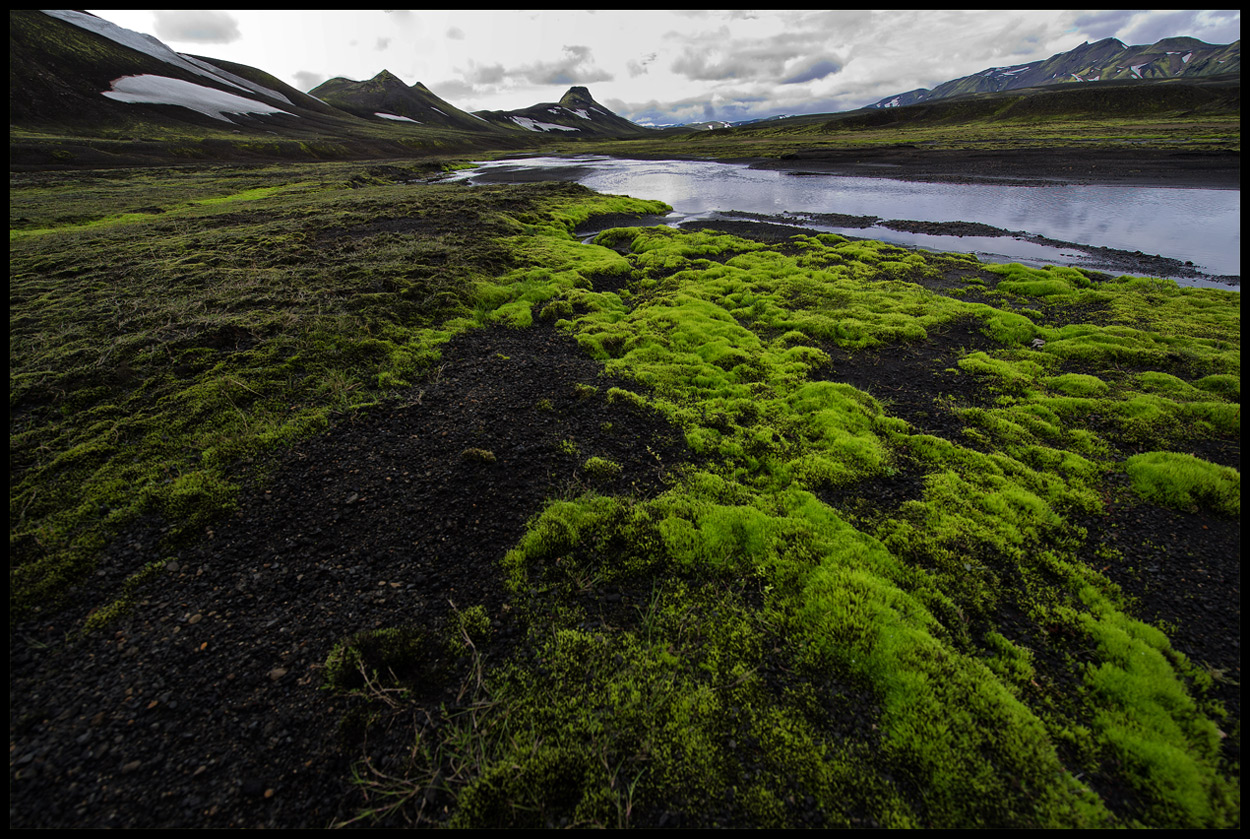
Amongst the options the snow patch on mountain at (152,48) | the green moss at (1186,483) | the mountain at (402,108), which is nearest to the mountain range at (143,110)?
the snow patch on mountain at (152,48)

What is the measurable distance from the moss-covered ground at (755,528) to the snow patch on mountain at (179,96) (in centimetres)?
10420

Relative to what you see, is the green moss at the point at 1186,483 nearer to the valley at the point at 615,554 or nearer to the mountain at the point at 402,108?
the valley at the point at 615,554

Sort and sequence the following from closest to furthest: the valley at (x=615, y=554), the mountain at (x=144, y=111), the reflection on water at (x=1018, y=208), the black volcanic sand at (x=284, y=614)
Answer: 1. the black volcanic sand at (x=284, y=614)
2. the valley at (x=615, y=554)
3. the reflection on water at (x=1018, y=208)
4. the mountain at (x=144, y=111)

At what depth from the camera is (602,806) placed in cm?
421

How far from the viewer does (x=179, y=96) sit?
3492 inches

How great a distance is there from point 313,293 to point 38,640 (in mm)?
11979

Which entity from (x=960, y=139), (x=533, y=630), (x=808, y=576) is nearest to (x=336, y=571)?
(x=533, y=630)

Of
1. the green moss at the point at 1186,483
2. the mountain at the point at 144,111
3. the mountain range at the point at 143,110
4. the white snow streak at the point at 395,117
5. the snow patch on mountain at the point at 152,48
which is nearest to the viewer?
the green moss at the point at 1186,483

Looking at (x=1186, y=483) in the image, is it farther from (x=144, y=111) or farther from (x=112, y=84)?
(x=112, y=84)

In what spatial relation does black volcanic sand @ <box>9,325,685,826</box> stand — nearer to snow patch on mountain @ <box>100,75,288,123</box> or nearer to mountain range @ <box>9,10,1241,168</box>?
mountain range @ <box>9,10,1241,168</box>

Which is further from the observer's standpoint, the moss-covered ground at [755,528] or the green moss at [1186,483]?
the green moss at [1186,483]

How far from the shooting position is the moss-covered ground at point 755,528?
4406mm

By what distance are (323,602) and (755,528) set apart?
19.0ft

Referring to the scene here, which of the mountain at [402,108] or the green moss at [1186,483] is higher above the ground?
the mountain at [402,108]
